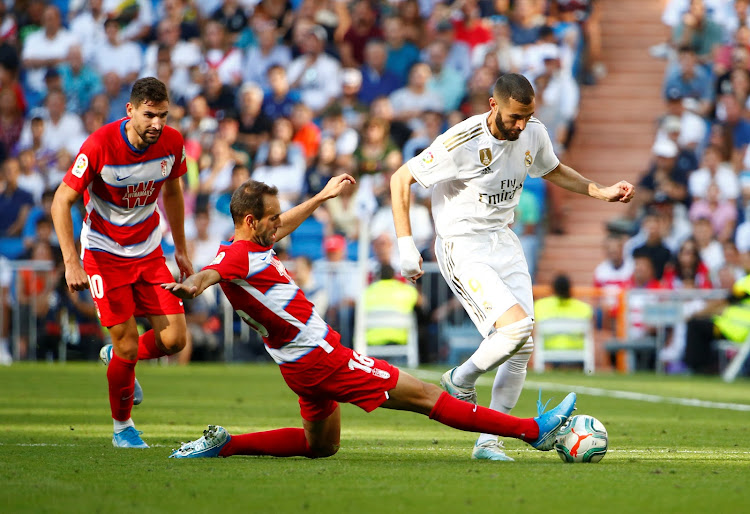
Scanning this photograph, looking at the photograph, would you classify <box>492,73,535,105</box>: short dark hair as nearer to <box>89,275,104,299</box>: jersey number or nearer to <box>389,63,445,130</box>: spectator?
<box>89,275,104,299</box>: jersey number

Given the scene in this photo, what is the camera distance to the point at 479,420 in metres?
6.87

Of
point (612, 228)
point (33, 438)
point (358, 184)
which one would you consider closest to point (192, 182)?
point (358, 184)

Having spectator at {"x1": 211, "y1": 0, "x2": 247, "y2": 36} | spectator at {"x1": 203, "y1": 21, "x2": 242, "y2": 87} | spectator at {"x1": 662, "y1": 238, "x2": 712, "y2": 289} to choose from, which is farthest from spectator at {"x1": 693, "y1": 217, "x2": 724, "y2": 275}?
spectator at {"x1": 211, "y1": 0, "x2": 247, "y2": 36}

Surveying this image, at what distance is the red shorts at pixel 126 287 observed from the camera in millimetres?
8023

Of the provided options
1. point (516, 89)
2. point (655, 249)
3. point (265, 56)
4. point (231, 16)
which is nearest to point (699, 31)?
point (655, 249)

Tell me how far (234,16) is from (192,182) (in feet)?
13.9

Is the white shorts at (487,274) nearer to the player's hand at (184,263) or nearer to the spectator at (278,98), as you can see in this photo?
the player's hand at (184,263)

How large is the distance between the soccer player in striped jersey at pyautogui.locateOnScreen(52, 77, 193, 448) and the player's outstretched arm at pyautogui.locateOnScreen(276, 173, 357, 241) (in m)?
1.10

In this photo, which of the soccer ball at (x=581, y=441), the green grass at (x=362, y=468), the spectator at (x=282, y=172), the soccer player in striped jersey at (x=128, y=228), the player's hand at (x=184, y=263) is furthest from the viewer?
the spectator at (x=282, y=172)

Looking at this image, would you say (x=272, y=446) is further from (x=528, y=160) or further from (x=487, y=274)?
(x=528, y=160)

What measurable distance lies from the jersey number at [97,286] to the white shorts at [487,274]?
2.29m

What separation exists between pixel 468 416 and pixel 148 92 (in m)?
2.90

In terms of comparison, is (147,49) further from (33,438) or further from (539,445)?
(539,445)

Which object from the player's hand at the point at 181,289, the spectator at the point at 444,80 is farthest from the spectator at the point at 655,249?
the player's hand at the point at 181,289
